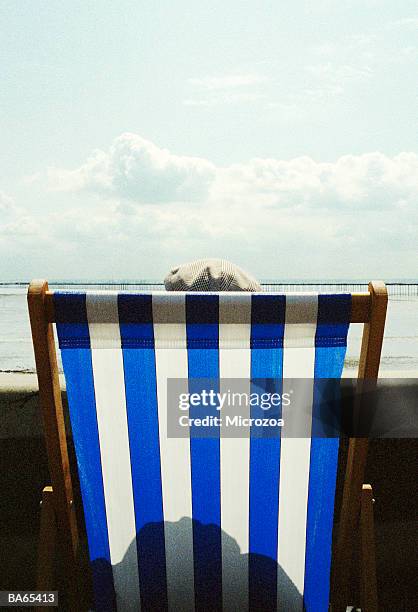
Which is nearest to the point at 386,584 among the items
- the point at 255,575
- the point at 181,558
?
the point at 255,575

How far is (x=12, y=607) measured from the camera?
6.00ft

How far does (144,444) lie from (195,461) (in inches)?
4.4

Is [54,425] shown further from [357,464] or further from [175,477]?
[357,464]

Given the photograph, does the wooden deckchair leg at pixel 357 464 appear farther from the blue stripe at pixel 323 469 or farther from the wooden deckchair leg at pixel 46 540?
the wooden deckchair leg at pixel 46 540

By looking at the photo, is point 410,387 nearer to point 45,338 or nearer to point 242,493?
point 242,493

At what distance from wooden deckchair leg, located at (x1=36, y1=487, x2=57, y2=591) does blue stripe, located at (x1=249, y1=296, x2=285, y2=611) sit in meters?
0.42

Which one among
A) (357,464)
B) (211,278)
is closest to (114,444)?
(211,278)

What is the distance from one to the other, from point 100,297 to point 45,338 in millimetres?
137

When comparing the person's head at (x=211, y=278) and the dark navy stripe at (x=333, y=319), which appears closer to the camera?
the dark navy stripe at (x=333, y=319)

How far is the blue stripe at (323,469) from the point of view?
114 centimetres

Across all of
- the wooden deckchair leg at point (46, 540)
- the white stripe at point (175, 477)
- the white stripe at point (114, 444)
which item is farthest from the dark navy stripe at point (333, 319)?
the wooden deckchair leg at point (46, 540)

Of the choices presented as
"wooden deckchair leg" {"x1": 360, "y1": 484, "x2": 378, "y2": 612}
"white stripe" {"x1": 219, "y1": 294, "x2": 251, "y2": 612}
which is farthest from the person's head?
"wooden deckchair leg" {"x1": 360, "y1": 484, "x2": 378, "y2": 612}

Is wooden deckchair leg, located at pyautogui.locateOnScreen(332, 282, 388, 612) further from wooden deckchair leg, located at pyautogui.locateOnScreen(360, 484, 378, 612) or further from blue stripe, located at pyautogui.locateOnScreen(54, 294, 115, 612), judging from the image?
blue stripe, located at pyautogui.locateOnScreen(54, 294, 115, 612)

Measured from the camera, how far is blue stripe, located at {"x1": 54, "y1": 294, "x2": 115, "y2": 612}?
1.14m
